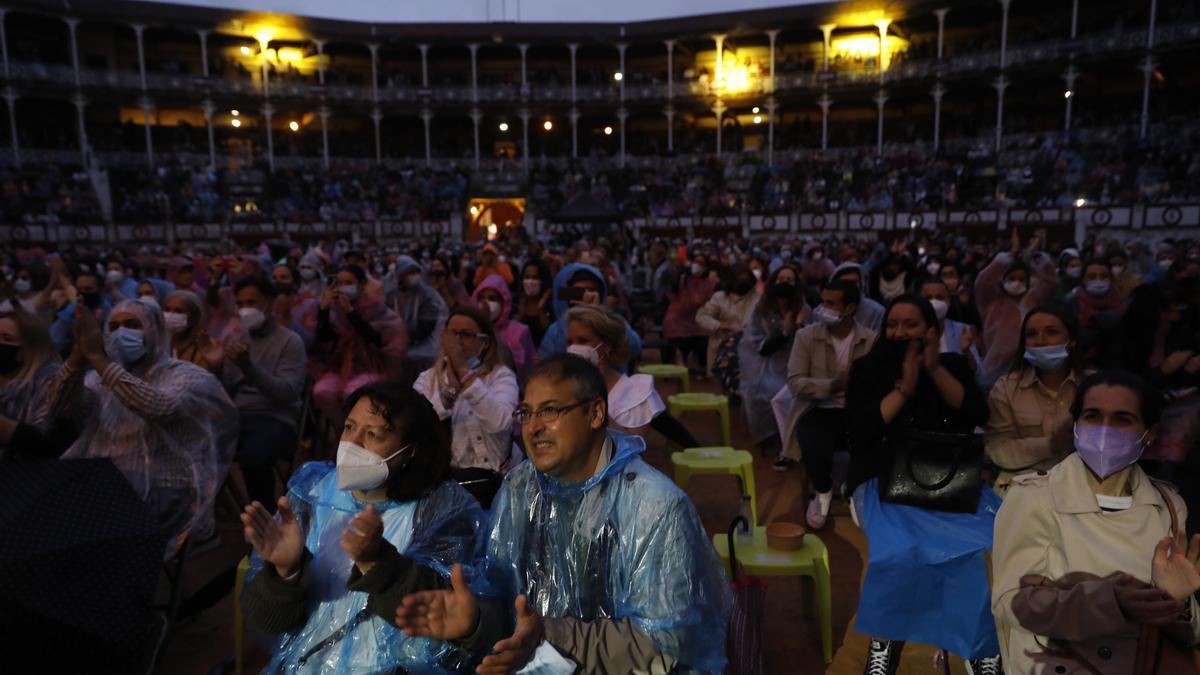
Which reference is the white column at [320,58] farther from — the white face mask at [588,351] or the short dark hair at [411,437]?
the short dark hair at [411,437]

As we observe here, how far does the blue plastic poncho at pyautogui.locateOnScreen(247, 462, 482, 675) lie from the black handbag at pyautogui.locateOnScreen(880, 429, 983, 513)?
6.44 feet

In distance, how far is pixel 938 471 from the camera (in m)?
3.34

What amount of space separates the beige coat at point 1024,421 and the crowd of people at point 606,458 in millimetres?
13

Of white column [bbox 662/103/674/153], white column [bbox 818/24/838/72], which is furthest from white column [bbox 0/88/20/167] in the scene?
white column [bbox 818/24/838/72]

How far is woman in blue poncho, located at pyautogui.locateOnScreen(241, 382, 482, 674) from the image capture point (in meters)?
2.02

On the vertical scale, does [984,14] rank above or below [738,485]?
above

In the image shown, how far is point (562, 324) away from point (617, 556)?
3566 millimetres

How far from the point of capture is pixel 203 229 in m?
26.8

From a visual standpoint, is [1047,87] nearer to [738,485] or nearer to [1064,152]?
[1064,152]

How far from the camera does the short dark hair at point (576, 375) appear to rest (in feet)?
6.85

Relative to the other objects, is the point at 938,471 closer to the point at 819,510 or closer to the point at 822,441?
the point at 822,441

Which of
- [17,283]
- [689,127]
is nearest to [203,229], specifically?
[17,283]

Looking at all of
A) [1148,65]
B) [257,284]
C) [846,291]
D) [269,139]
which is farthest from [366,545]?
[269,139]

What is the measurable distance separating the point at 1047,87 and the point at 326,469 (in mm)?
39905
